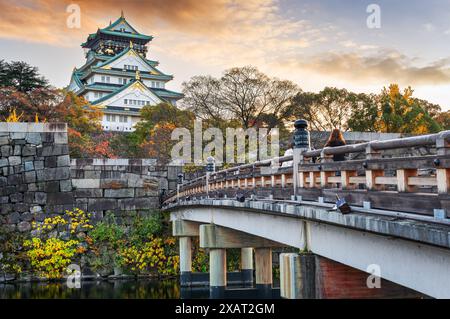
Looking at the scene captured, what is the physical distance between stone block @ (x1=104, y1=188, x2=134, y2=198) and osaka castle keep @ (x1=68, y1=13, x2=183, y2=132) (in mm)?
25637

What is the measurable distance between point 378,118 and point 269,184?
96.3 feet

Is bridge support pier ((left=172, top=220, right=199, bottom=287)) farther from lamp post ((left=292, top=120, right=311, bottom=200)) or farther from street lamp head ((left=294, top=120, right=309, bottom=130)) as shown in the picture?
street lamp head ((left=294, top=120, right=309, bottom=130))

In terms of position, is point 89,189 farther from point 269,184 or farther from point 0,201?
point 269,184

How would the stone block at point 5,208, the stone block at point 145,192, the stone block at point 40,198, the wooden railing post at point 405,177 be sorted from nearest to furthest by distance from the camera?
the wooden railing post at point 405,177, the stone block at point 5,208, the stone block at point 40,198, the stone block at point 145,192

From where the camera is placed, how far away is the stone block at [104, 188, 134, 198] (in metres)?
30.2

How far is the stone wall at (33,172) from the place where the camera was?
2858cm

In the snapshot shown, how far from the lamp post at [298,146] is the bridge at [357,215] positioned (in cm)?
2

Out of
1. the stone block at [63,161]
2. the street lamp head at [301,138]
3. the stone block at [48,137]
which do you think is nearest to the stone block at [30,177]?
the stone block at [63,161]

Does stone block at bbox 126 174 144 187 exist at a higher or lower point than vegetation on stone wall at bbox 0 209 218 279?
higher

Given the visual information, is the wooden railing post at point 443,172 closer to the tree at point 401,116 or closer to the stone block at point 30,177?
the stone block at point 30,177

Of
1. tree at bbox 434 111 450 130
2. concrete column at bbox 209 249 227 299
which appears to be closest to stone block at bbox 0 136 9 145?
concrete column at bbox 209 249 227 299

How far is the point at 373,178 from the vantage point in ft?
24.6

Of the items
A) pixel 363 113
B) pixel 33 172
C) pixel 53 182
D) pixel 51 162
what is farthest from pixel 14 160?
pixel 363 113
